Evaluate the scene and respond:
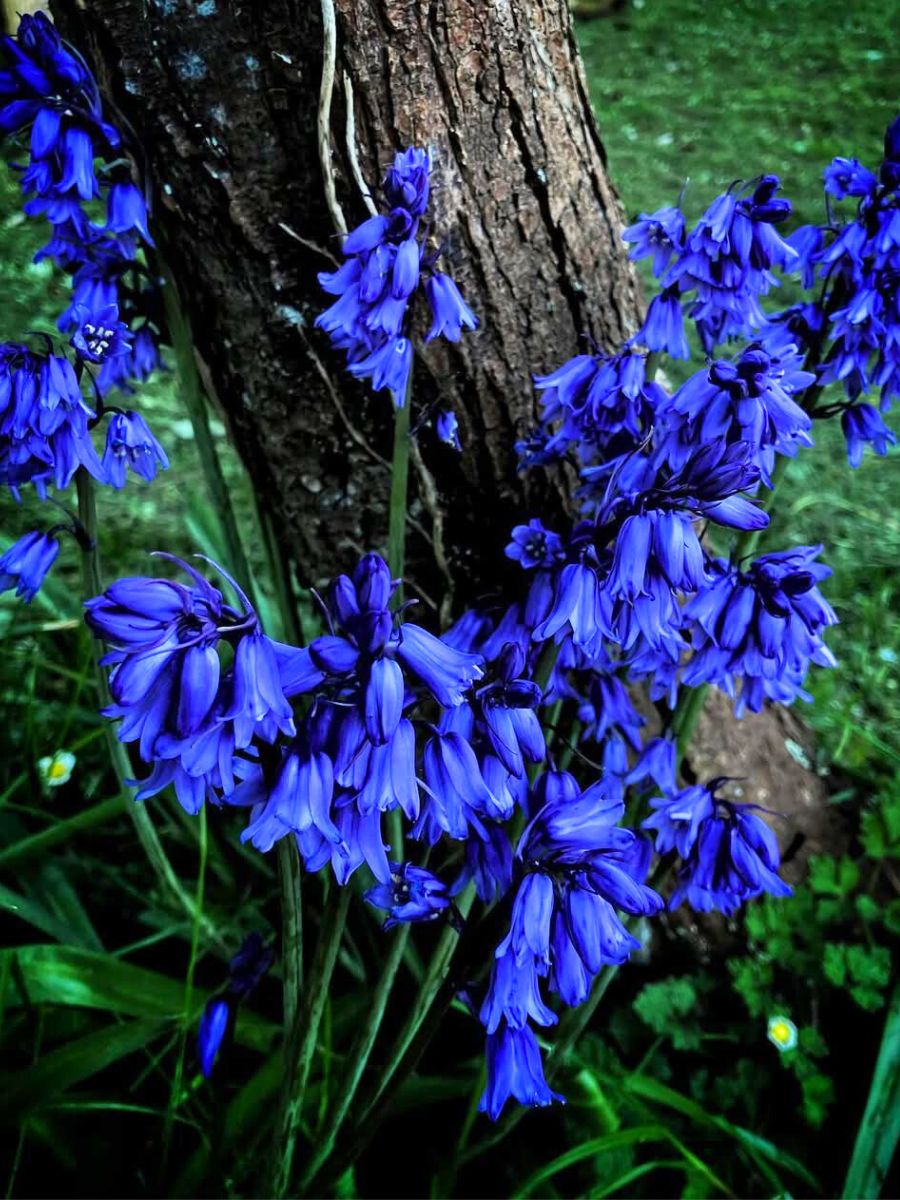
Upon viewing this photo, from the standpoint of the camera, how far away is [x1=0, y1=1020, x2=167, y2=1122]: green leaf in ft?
4.45

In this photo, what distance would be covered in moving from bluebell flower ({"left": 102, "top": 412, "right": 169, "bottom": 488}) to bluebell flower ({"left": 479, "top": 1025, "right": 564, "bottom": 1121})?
0.80 metres

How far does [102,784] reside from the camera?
216 centimetres

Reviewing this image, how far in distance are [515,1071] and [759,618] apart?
0.59 metres

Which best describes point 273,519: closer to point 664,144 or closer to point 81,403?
point 81,403

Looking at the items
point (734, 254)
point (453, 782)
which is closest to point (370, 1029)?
point (453, 782)

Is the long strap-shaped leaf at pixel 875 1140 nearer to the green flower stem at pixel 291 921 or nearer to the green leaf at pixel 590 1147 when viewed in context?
the green leaf at pixel 590 1147

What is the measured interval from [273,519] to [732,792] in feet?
3.52

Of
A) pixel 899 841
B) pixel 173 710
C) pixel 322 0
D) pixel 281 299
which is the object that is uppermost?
pixel 322 0

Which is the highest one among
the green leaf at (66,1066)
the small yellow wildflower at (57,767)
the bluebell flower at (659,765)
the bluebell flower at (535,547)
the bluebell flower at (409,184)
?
the bluebell flower at (409,184)

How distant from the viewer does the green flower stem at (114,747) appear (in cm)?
125

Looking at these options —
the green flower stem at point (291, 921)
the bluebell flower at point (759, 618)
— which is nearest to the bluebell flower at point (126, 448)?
the green flower stem at point (291, 921)

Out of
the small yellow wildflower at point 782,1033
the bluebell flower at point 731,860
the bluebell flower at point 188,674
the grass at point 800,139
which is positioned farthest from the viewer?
the grass at point 800,139

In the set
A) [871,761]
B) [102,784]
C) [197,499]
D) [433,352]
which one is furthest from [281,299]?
[871,761]

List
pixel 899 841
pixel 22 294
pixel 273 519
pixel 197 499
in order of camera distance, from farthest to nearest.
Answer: pixel 22 294
pixel 197 499
pixel 899 841
pixel 273 519
